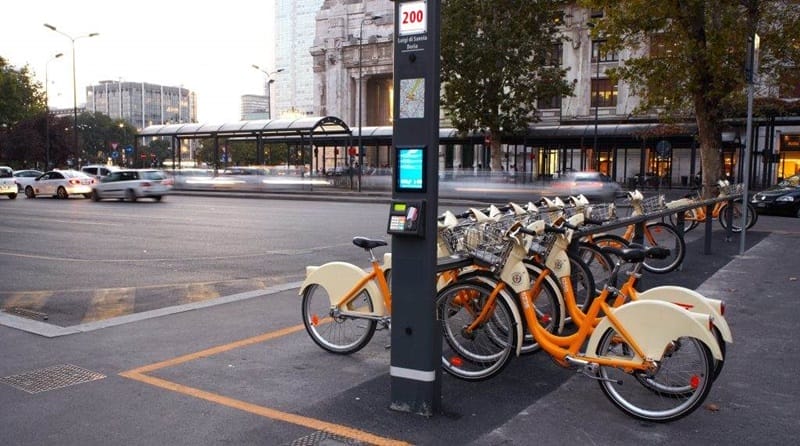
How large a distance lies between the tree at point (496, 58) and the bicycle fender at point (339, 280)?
33540 mm

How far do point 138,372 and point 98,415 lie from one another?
2.96 feet

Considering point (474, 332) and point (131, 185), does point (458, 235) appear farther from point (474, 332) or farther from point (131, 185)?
point (131, 185)

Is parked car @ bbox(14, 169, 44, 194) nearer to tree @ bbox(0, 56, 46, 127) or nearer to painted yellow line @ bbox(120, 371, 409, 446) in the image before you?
tree @ bbox(0, 56, 46, 127)

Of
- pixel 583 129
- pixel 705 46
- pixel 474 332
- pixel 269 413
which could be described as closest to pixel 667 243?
pixel 474 332

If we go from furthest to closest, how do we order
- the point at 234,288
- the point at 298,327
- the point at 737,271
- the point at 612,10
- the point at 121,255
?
the point at 612,10 → the point at 121,255 → the point at 737,271 → the point at 234,288 → the point at 298,327

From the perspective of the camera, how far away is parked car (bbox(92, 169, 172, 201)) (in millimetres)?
29922

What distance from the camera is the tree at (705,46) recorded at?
18.2 metres

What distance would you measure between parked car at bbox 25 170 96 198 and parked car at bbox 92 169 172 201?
3.29 m

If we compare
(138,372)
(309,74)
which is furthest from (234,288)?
(309,74)

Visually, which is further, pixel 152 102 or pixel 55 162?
pixel 152 102

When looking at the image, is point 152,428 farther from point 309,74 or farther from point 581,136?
point 309,74

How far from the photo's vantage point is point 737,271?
10055mm

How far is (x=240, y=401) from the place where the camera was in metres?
4.73

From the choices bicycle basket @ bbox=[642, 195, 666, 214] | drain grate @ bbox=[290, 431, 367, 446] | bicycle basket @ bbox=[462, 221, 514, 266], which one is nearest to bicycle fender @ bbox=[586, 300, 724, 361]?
bicycle basket @ bbox=[462, 221, 514, 266]
